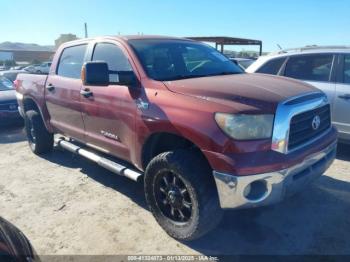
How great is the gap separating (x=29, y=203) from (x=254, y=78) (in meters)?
3.09

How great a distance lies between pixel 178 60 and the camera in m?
4.14

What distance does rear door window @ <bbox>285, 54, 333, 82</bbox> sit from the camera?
5.60 m

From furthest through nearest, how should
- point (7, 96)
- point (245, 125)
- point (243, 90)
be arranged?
point (7, 96), point (243, 90), point (245, 125)

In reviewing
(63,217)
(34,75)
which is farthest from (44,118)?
(63,217)

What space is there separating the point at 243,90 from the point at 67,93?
267 cm

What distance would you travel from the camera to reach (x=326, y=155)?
3510mm

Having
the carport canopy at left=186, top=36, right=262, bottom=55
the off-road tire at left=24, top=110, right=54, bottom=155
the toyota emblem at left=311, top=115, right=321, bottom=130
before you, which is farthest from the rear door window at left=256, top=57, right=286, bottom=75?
the carport canopy at left=186, top=36, right=262, bottom=55

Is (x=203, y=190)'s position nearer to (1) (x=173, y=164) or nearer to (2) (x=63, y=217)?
(1) (x=173, y=164)

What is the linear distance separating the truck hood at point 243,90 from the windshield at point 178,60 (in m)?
0.30

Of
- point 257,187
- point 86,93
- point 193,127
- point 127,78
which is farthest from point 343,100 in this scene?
point 86,93

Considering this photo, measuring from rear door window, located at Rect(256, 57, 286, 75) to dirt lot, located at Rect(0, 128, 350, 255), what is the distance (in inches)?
75.0

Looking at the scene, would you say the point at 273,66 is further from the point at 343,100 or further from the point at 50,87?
the point at 50,87

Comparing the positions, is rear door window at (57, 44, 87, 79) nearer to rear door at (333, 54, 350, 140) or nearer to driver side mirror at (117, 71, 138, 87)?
driver side mirror at (117, 71, 138, 87)

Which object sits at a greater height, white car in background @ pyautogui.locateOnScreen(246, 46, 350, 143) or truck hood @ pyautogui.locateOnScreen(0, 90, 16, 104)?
white car in background @ pyautogui.locateOnScreen(246, 46, 350, 143)
